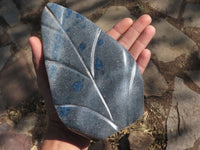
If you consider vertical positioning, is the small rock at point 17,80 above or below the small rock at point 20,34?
below

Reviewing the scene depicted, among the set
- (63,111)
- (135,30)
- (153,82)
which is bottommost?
(153,82)

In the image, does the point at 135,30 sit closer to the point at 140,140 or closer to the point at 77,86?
the point at 77,86

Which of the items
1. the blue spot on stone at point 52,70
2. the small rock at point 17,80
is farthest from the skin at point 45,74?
the small rock at point 17,80

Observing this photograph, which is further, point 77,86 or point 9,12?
point 9,12

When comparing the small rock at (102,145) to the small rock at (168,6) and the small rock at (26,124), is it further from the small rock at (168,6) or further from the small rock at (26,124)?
the small rock at (168,6)

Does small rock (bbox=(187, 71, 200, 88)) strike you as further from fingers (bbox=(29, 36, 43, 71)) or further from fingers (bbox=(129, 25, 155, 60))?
fingers (bbox=(29, 36, 43, 71))

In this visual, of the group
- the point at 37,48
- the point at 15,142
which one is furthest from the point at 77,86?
the point at 15,142

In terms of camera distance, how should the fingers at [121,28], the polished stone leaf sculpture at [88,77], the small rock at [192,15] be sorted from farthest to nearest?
the small rock at [192,15] < the fingers at [121,28] < the polished stone leaf sculpture at [88,77]
